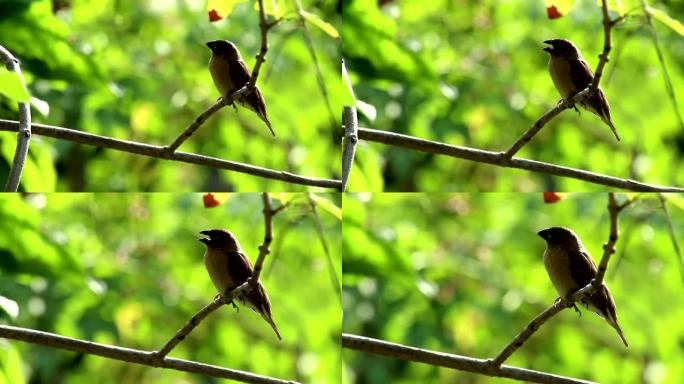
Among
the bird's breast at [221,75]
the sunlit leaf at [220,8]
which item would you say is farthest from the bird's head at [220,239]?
the sunlit leaf at [220,8]

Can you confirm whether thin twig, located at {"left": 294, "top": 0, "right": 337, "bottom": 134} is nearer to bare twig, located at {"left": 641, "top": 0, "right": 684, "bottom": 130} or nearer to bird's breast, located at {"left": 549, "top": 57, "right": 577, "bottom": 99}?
bird's breast, located at {"left": 549, "top": 57, "right": 577, "bottom": 99}

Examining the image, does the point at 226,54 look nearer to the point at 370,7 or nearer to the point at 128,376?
the point at 370,7

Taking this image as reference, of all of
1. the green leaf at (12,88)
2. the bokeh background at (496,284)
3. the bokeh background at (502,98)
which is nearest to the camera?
the green leaf at (12,88)

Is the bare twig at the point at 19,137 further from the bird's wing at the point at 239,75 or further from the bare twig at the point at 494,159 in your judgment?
the bare twig at the point at 494,159

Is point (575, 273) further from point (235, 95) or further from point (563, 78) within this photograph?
point (235, 95)

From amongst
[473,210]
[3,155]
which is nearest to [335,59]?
[3,155]

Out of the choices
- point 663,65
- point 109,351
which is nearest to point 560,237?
point 663,65
